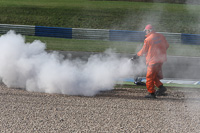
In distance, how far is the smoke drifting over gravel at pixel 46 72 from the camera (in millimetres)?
9477

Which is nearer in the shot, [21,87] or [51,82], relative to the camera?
[51,82]

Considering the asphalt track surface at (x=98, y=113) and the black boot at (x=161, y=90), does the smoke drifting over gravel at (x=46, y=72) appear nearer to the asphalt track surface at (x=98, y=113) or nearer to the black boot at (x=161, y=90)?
the asphalt track surface at (x=98, y=113)

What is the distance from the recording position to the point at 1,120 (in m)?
6.93

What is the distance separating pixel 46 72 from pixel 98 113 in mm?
2586

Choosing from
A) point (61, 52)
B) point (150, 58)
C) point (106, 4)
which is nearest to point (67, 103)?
point (150, 58)

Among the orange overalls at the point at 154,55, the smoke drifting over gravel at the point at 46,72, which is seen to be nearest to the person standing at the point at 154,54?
the orange overalls at the point at 154,55

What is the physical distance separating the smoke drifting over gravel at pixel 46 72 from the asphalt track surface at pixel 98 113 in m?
0.31

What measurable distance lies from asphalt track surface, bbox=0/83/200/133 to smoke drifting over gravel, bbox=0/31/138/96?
315 mm

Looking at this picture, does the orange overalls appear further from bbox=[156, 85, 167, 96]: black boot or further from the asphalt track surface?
the asphalt track surface

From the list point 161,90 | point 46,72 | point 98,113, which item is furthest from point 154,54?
point 46,72

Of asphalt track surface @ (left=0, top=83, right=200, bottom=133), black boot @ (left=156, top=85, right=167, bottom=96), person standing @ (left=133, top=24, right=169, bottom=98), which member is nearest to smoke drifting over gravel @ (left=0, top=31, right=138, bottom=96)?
asphalt track surface @ (left=0, top=83, right=200, bottom=133)

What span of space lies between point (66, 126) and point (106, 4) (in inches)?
924

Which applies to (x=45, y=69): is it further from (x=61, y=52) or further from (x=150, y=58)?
(x=61, y=52)

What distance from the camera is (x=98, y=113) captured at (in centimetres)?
766
